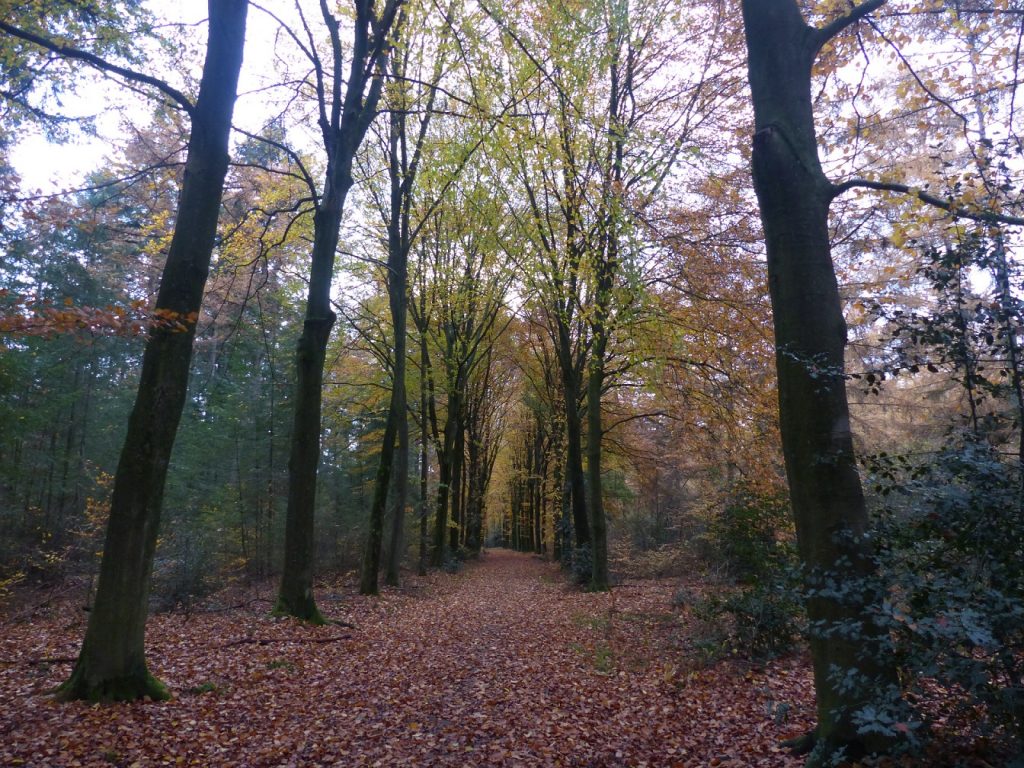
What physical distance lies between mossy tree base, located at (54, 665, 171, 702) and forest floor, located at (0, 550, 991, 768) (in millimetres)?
128

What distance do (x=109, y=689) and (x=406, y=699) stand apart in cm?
274

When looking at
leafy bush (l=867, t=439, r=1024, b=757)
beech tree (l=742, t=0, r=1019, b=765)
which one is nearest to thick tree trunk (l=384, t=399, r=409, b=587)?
beech tree (l=742, t=0, r=1019, b=765)

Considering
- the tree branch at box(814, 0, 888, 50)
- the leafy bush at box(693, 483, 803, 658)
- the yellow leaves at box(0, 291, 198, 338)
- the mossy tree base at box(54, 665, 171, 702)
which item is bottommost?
the mossy tree base at box(54, 665, 171, 702)

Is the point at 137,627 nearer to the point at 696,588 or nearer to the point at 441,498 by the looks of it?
the point at 696,588

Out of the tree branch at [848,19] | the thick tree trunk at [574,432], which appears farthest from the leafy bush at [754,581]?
the thick tree trunk at [574,432]

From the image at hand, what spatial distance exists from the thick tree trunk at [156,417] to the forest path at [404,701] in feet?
1.22

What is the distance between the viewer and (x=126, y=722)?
16.7 feet

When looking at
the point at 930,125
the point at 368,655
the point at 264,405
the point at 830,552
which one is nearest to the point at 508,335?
the point at 264,405

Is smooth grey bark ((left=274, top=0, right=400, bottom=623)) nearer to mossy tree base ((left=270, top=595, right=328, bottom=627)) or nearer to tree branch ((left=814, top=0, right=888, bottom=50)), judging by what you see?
mossy tree base ((left=270, top=595, right=328, bottom=627))

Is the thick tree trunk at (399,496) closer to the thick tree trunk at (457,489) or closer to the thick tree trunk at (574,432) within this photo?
the thick tree trunk at (574,432)

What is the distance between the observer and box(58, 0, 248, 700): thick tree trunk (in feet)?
18.4

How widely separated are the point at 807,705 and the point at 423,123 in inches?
556

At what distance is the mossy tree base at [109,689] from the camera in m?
5.43

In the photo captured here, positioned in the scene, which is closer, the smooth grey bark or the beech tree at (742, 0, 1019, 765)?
the beech tree at (742, 0, 1019, 765)
